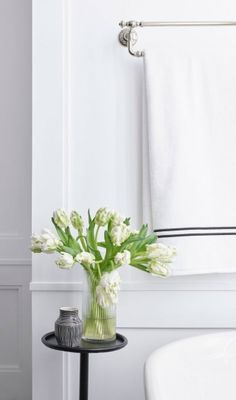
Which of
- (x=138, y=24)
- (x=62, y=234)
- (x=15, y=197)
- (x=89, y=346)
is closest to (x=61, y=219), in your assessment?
(x=62, y=234)

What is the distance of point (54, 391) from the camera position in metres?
1.88

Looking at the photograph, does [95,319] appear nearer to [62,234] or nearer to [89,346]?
[89,346]

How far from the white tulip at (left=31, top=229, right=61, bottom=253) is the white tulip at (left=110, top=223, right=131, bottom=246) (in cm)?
18

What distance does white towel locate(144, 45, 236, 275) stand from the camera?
180cm

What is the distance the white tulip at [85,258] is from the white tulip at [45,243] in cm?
9

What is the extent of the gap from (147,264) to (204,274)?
0.95 feet

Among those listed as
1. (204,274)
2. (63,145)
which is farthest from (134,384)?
(63,145)

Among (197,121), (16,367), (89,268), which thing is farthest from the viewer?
(16,367)

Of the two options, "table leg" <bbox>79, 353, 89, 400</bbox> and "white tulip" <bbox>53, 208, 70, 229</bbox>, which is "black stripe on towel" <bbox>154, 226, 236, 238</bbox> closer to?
"white tulip" <bbox>53, 208, 70, 229</bbox>

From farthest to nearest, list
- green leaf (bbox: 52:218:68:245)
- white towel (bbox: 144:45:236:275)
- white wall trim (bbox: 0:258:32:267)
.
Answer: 1. white wall trim (bbox: 0:258:32:267)
2. white towel (bbox: 144:45:236:275)
3. green leaf (bbox: 52:218:68:245)

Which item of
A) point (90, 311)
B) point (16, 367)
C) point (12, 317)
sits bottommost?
point (16, 367)

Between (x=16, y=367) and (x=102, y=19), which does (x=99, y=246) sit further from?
(x=16, y=367)

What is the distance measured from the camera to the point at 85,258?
1.62 m

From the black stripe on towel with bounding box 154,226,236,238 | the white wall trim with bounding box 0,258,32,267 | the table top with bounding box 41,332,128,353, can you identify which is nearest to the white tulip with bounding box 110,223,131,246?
the black stripe on towel with bounding box 154,226,236,238
